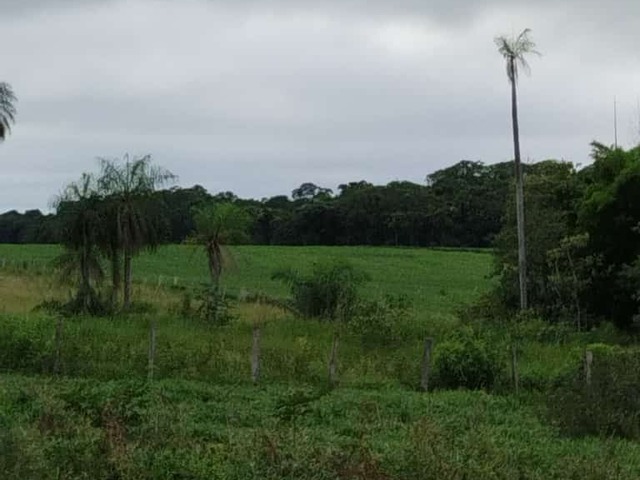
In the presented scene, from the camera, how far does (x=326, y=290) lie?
102 feet

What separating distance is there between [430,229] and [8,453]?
71.4 meters

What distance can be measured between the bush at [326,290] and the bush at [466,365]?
11.4 meters

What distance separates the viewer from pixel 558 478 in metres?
9.39

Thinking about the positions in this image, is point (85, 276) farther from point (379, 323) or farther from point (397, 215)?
point (397, 215)

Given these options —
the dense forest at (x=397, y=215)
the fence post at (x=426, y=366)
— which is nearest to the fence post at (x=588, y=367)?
the fence post at (x=426, y=366)

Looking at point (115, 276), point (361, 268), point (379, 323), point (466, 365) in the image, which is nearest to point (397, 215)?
point (361, 268)

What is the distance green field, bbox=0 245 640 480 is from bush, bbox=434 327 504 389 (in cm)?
13

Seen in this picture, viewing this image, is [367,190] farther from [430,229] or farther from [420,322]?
[420,322]

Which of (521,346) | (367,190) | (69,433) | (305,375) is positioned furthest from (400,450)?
(367,190)

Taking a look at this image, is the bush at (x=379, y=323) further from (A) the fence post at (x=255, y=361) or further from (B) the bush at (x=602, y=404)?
(B) the bush at (x=602, y=404)

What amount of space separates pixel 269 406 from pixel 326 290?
54.4 feet

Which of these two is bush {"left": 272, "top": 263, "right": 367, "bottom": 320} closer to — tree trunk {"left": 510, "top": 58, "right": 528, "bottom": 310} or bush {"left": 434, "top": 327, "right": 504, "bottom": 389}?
tree trunk {"left": 510, "top": 58, "right": 528, "bottom": 310}

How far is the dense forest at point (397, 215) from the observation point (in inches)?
2950

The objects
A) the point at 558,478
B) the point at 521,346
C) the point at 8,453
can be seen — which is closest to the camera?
the point at 8,453
